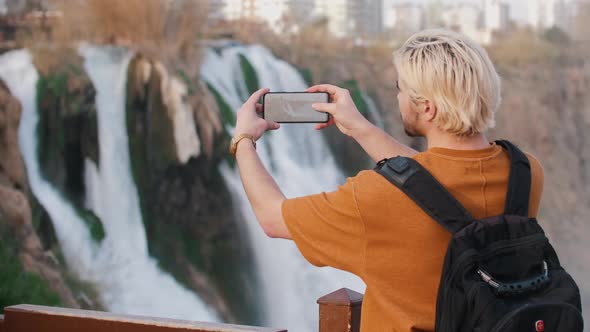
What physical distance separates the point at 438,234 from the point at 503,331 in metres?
0.18

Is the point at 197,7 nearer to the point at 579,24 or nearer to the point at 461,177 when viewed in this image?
the point at 579,24

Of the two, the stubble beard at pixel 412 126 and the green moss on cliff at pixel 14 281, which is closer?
the stubble beard at pixel 412 126

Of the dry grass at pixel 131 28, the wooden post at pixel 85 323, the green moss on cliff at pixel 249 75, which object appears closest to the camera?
the wooden post at pixel 85 323

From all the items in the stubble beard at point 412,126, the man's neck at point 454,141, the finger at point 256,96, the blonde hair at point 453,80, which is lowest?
the man's neck at point 454,141

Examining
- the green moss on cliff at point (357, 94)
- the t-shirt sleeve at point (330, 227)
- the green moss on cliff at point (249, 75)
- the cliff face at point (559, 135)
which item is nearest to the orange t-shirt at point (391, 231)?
the t-shirt sleeve at point (330, 227)

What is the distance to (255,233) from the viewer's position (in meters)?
11.2

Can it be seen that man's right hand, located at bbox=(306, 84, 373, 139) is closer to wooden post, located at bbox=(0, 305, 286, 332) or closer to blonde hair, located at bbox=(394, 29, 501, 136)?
blonde hair, located at bbox=(394, 29, 501, 136)

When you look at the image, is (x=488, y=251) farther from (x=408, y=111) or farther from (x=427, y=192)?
(x=408, y=111)

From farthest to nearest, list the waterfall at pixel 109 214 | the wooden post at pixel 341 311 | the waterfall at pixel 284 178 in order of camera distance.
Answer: the waterfall at pixel 284 178 → the waterfall at pixel 109 214 → the wooden post at pixel 341 311

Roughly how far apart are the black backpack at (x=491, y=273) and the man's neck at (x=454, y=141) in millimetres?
101

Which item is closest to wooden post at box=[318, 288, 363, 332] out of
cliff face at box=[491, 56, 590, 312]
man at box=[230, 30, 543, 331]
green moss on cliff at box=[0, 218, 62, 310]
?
man at box=[230, 30, 543, 331]

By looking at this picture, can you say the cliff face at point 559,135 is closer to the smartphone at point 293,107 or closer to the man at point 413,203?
the smartphone at point 293,107

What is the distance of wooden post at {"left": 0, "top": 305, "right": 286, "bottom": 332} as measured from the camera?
2.88 m

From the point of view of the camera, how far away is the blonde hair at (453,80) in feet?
5.41
